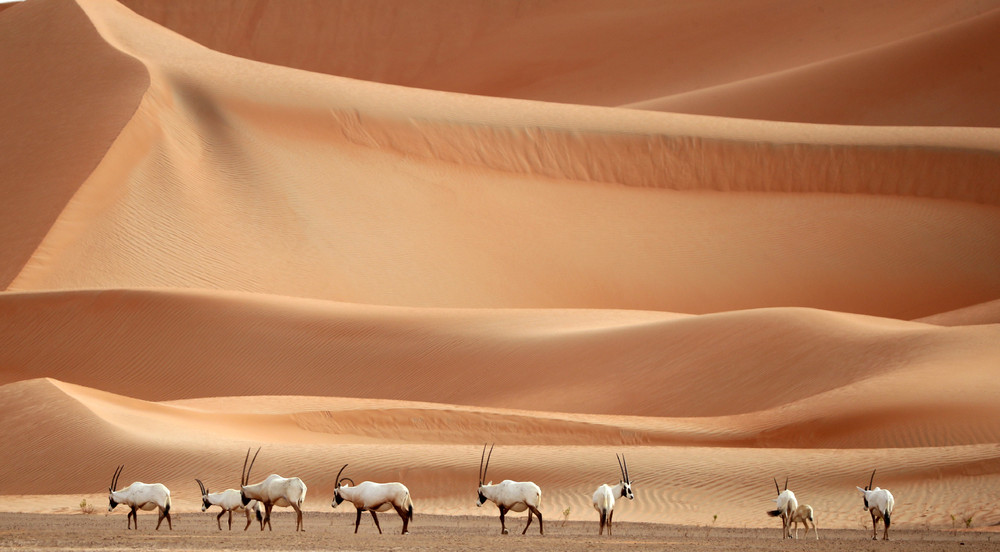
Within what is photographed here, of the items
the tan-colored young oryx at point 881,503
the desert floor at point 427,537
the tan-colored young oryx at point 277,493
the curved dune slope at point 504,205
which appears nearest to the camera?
the desert floor at point 427,537

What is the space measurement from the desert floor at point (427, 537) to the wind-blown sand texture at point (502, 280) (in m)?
0.83

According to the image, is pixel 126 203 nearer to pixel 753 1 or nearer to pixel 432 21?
pixel 432 21

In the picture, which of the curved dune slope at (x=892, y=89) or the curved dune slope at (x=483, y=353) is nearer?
the curved dune slope at (x=483, y=353)

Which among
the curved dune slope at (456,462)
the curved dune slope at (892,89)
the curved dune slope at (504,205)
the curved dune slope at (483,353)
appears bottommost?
the curved dune slope at (456,462)

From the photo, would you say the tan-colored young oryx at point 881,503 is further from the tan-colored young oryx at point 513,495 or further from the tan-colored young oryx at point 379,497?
the tan-colored young oryx at point 379,497

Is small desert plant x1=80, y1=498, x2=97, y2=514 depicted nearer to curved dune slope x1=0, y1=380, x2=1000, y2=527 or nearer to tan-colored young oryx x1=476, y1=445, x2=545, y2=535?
curved dune slope x1=0, y1=380, x2=1000, y2=527

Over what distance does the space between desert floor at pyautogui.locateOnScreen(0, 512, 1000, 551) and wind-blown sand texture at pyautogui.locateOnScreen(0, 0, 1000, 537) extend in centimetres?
83

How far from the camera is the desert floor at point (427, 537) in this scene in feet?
36.6

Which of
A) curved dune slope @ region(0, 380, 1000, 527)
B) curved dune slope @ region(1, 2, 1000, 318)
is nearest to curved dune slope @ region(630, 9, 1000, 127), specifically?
curved dune slope @ region(1, 2, 1000, 318)

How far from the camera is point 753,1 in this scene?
7475cm

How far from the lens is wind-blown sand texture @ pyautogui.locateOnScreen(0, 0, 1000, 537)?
16.8m

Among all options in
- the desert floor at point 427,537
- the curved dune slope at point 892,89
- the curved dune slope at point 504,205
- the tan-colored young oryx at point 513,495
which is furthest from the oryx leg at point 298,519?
the curved dune slope at point 892,89

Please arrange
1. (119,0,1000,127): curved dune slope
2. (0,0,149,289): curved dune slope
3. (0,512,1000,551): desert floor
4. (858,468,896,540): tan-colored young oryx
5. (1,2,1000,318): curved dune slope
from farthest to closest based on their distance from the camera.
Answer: (119,0,1000,127): curved dune slope < (0,0,149,289): curved dune slope < (1,2,1000,318): curved dune slope < (858,468,896,540): tan-colored young oryx < (0,512,1000,551): desert floor

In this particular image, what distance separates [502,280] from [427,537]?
81.3ft
